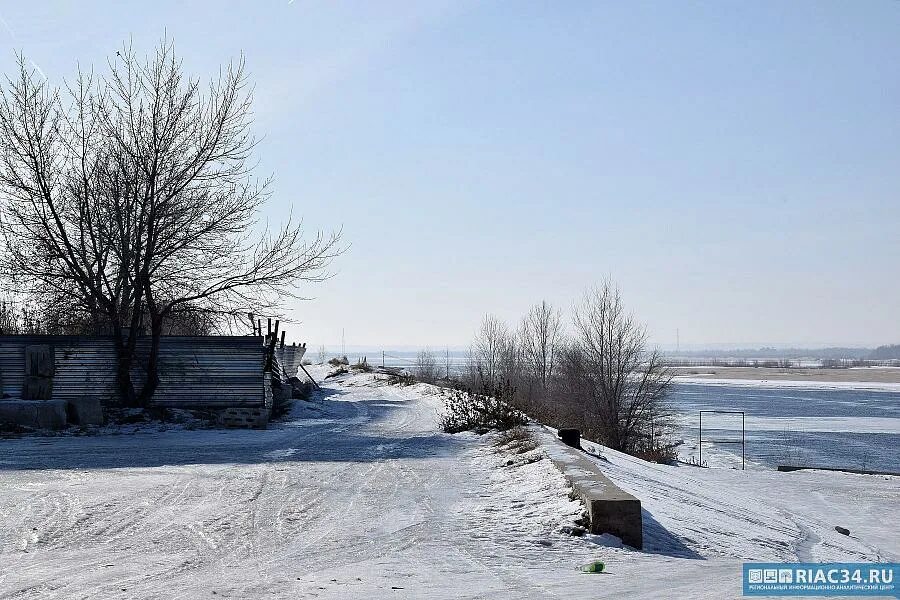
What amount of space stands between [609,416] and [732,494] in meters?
28.1

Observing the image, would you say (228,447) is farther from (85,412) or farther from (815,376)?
(815,376)

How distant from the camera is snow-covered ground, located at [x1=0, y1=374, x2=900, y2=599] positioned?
6.52 metres

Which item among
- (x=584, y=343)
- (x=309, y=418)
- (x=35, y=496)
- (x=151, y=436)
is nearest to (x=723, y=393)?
(x=584, y=343)

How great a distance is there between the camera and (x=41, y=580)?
6.45 m

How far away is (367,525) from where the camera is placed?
8750 millimetres

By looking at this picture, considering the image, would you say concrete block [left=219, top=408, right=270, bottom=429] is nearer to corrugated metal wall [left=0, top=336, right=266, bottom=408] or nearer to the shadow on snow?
the shadow on snow

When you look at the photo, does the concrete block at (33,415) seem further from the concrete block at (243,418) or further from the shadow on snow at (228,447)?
the concrete block at (243,418)

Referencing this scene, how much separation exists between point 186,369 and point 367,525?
1414 centimetres

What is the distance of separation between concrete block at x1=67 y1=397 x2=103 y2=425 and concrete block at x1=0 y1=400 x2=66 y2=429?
49cm

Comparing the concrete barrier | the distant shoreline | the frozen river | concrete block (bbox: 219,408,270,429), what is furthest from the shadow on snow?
the distant shoreline

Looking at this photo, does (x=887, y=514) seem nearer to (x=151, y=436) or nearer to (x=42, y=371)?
(x=151, y=436)
